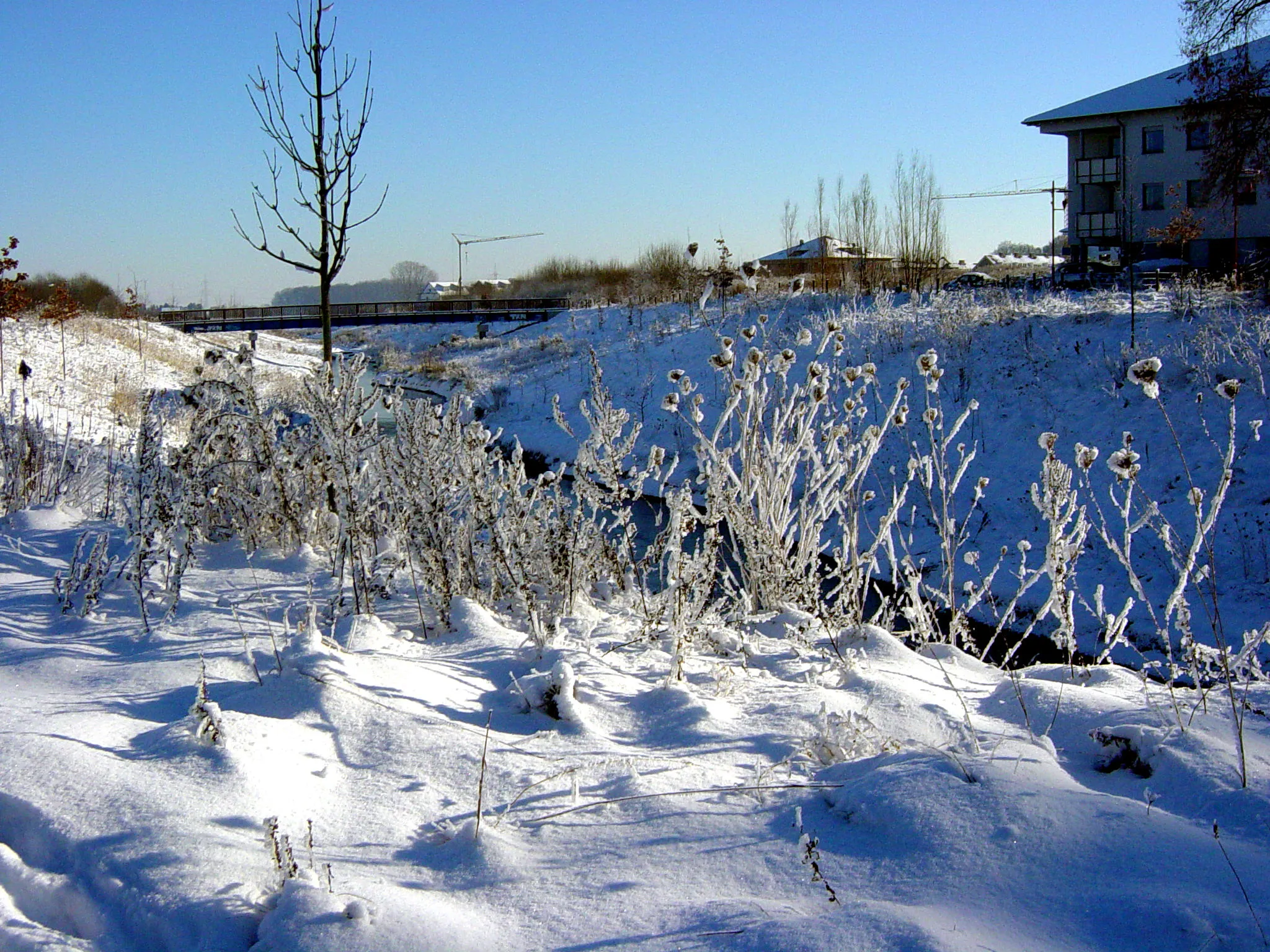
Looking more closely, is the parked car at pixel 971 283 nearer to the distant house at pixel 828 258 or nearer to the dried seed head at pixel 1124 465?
the distant house at pixel 828 258

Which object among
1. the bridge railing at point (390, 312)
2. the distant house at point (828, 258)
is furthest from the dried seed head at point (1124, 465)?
the bridge railing at point (390, 312)

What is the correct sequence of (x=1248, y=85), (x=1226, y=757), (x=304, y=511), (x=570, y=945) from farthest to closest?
(x=1248, y=85), (x=304, y=511), (x=1226, y=757), (x=570, y=945)

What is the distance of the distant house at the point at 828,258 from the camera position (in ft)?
89.2

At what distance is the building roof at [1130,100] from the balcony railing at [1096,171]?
5.54 ft

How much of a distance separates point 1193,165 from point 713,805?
38318 mm

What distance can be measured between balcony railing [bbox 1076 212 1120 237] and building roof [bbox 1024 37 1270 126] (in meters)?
3.52

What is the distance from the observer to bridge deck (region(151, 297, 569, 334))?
37969 millimetres

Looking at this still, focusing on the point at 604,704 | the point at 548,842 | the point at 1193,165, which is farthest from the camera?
the point at 1193,165

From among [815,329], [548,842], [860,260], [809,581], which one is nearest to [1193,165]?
[860,260]

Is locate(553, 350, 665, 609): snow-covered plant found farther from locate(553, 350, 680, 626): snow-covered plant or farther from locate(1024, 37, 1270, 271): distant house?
locate(1024, 37, 1270, 271): distant house

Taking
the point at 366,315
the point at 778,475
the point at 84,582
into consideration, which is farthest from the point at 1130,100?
the point at 84,582

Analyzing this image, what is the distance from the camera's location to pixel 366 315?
42.4 metres

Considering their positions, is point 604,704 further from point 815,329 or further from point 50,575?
point 815,329

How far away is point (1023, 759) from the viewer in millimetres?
2379
